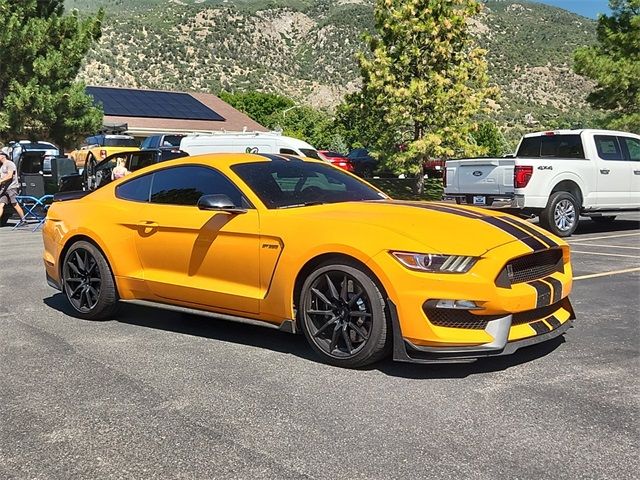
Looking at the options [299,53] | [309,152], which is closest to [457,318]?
[309,152]

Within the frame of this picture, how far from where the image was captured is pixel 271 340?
5.32 metres

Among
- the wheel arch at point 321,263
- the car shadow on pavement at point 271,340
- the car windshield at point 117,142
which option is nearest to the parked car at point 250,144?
the car windshield at point 117,142

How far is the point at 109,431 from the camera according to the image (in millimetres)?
3539

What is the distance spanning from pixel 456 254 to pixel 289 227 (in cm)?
123

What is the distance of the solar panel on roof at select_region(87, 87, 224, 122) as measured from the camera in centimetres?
3881

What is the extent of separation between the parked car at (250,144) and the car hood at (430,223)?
1348cm

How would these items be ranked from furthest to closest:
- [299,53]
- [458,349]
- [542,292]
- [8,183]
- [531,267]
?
[299,53], [8,183], [531,267], [542,292], [458,349]

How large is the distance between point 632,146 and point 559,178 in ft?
7.25

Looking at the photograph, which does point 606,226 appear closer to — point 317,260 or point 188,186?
point 188,186

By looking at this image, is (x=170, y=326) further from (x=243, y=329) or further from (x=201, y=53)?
(x=201, y=53)

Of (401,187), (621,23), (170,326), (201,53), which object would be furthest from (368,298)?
→ (201,53)

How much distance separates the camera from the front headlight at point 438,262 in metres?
4.20

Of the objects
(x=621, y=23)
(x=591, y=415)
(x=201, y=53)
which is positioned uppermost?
(x=201, y=53)

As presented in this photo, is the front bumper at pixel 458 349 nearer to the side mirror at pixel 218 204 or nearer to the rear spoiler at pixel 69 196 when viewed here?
the side mirror at pixel 218 204
